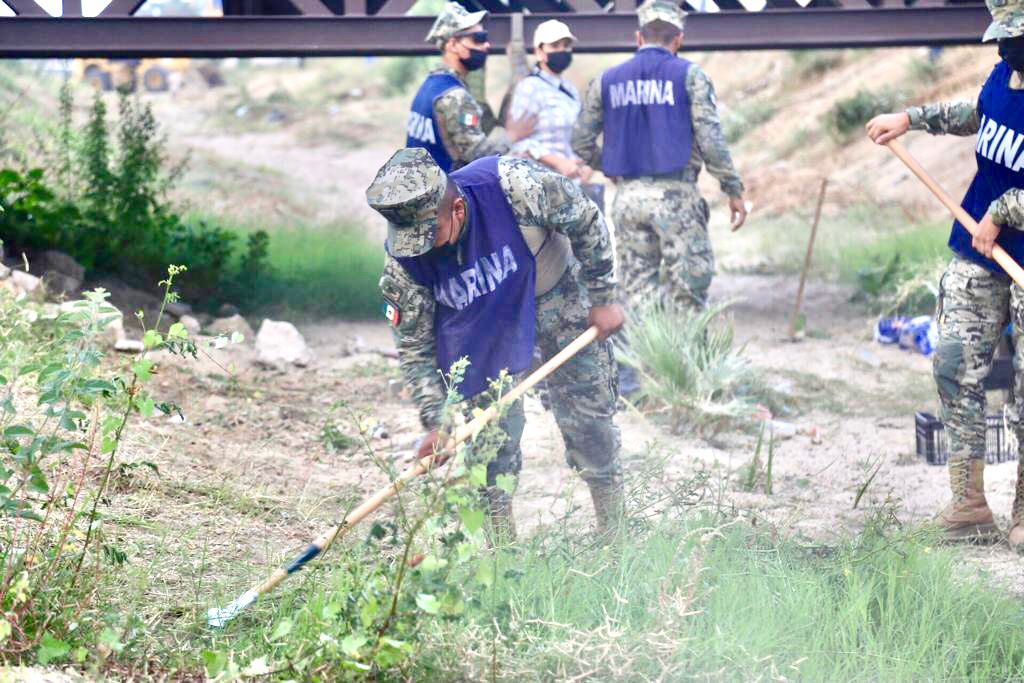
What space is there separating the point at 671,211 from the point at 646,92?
0.67 m

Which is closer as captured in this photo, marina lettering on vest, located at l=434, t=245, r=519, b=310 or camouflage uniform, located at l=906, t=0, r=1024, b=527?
marina lettering on vest, located at l=434, t=245, r=519, b=310

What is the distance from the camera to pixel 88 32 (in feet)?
26.6

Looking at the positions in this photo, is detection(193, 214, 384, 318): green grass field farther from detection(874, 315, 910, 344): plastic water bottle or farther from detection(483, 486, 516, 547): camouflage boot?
detection(483, 486, 516, 547): camouflage boot

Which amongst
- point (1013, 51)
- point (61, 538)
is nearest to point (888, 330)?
point (1013, 51)

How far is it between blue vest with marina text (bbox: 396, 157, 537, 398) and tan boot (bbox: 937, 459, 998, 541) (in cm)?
189

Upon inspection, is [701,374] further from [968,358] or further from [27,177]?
[27,177]

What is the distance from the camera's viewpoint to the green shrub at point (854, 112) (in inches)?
690

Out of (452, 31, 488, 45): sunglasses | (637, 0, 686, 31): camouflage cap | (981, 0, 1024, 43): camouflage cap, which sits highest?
(637, 0, 686, 31): camouflage cap

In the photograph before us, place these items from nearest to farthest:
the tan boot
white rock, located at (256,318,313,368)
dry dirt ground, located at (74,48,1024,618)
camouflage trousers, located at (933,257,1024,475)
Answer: dry dirt ground, located at (74,48,1024,618) < camouflage trousers, located at (933,257,1024,475) < the tan boot < white rock, located at (256,318,313,368)

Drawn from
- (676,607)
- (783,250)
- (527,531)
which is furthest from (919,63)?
(676,607)

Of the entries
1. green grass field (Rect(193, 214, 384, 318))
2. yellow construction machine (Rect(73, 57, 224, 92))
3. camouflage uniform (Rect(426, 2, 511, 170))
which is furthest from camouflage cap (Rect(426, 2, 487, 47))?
yellow construction machine (Rect(73, 57, 224, 92))

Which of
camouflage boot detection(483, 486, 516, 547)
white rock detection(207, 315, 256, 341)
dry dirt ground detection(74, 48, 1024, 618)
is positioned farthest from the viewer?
white rock detection(207, 315, 256, 341)

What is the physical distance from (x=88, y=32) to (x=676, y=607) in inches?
255

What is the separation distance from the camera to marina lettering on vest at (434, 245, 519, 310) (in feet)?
12.9
